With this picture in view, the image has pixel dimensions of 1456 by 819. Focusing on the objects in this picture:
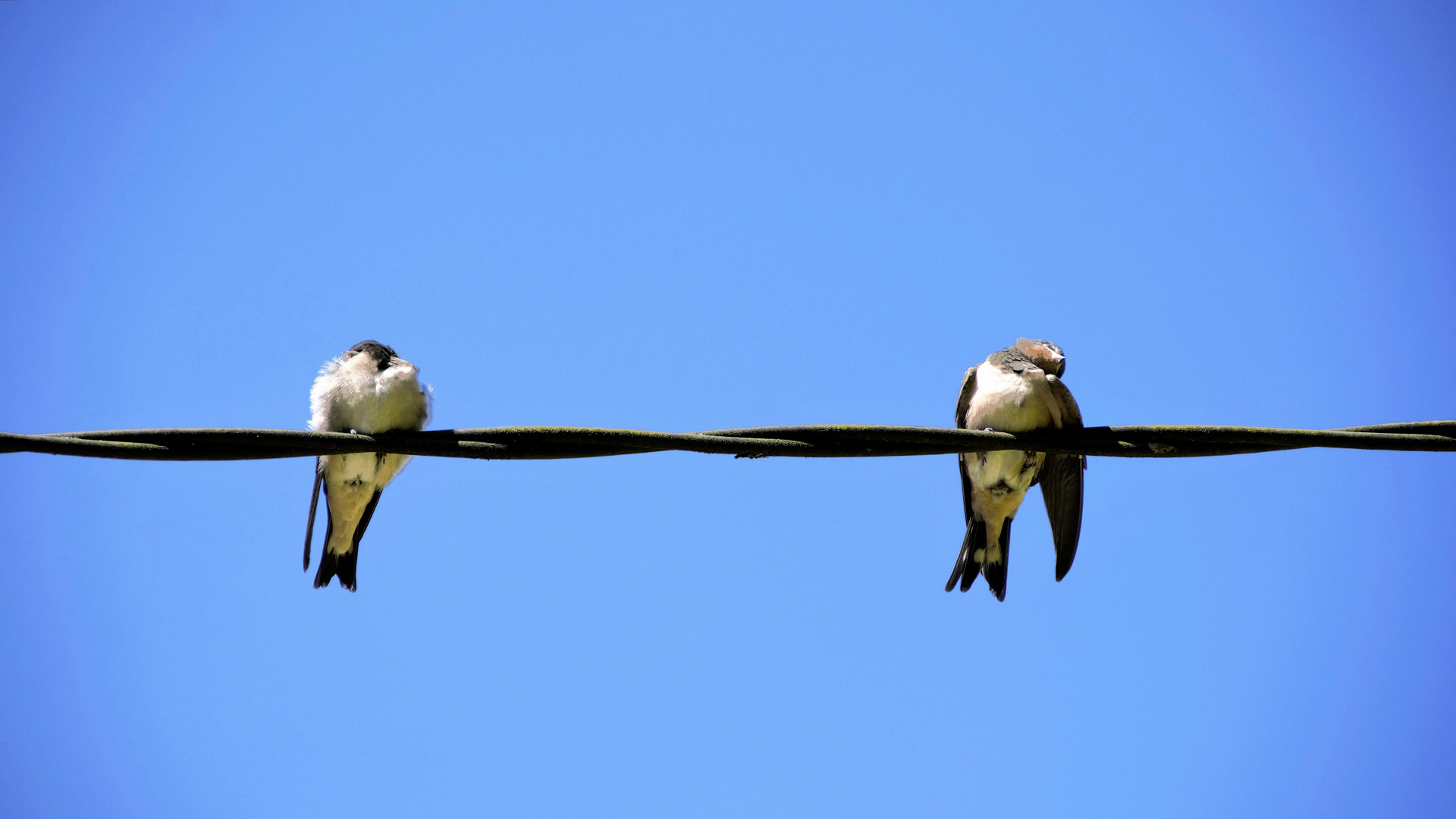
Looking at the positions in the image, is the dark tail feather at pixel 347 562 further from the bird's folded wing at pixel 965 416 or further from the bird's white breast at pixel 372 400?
the bird's folded wing at pixel 965 416

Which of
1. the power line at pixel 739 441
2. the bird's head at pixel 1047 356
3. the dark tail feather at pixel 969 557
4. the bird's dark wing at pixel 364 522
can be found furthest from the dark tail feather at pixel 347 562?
the bird's head at pixel 1047 356

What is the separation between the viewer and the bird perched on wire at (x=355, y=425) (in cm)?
598

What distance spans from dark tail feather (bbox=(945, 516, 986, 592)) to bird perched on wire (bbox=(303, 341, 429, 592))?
321 cm

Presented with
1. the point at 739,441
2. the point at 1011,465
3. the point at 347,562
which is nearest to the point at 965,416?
the point at 1011,465

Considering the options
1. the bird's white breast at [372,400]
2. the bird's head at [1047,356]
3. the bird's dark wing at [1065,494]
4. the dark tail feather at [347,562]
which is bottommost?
the dark tail feather at [347,562]

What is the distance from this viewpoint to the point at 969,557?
6.38 m

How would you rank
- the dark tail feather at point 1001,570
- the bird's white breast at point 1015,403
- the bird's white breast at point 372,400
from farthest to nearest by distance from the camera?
the dark tail feather at point 1001,570 < the bird's white breast at point 372,400 < the bird's white breast at point 1015,403

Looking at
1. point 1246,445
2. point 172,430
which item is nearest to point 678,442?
point 172,430

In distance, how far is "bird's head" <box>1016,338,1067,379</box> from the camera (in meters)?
6.34

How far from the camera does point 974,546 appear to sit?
254 inches

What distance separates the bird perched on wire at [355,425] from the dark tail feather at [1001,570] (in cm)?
343

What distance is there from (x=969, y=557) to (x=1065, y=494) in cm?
69

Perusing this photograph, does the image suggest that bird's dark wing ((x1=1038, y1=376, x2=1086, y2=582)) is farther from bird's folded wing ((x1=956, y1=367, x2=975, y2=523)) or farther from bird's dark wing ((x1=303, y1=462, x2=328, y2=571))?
bird's dark wing ((x1=303, y1=462, x2=328, y2=571))

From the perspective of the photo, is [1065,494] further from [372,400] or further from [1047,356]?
[372,400]
